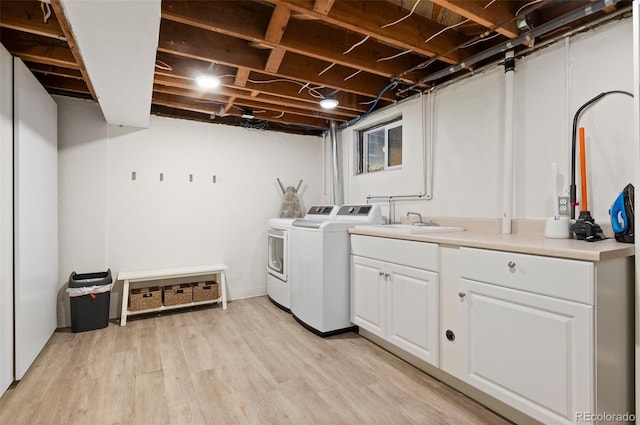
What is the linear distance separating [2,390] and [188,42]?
7.85ft

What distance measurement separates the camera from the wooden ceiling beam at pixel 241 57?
6.84 feet

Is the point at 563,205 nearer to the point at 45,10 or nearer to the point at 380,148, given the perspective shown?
the point at 380,148

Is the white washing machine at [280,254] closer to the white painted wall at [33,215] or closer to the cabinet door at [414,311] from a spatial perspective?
the cabinet door at [414,311]

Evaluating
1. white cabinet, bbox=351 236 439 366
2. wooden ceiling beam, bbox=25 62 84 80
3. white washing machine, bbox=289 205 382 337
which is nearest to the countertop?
white cabinet, bbox=351 236 439 366

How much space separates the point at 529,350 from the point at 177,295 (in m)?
3.08

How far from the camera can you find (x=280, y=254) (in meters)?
3.64

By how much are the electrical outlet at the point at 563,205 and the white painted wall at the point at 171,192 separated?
9.57 ft

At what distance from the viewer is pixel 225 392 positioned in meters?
1.92

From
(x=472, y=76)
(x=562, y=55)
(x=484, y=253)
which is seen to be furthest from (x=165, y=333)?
(x=562, y=55)

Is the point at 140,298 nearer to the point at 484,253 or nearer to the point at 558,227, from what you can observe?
the point at 484,253

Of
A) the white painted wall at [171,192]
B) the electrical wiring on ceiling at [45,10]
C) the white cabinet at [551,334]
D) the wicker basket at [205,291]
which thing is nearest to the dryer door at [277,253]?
the white painted wall at [171,192]

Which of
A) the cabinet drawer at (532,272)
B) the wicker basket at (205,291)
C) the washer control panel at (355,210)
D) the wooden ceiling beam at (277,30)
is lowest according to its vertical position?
the wicker basket at (205,291)

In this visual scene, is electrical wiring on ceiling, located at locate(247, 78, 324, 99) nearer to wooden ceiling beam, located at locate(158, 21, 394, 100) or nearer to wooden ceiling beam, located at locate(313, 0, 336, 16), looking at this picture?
wooden ceiling beam, located at locate(158, 21, 394, 100)

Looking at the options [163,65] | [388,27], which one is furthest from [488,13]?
[163,65]
